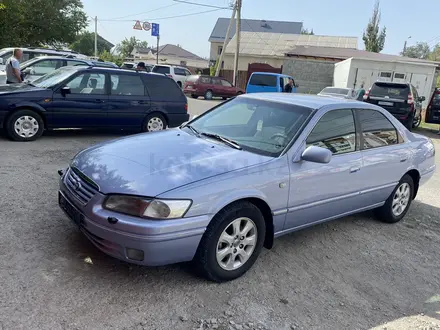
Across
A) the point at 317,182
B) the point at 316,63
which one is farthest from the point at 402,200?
the point at 316,63

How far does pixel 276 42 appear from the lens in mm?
38562

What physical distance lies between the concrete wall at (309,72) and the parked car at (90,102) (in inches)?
782

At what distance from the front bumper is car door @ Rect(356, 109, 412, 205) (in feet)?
7.42

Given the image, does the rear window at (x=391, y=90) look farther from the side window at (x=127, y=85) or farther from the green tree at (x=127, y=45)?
the green tree at (x=127, y=45)

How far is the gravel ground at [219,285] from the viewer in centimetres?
286

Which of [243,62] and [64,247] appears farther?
[243,62]

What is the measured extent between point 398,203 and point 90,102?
19.6ft

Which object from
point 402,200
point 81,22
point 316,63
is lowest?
point 402,200

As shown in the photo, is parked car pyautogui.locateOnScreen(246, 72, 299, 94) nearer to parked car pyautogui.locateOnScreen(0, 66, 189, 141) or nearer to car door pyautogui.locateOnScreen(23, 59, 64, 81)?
car door pyautogui.locateOnScreen(23, 59, 64, 81)

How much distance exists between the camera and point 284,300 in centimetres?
324

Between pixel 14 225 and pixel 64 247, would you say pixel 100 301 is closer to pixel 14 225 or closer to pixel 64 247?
pixel 64 247

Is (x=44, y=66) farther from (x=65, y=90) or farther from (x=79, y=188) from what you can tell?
(x=79, y=188)

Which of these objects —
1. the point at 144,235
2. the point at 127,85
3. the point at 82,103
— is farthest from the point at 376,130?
the point at 82,103

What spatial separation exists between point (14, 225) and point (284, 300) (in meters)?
2.71
